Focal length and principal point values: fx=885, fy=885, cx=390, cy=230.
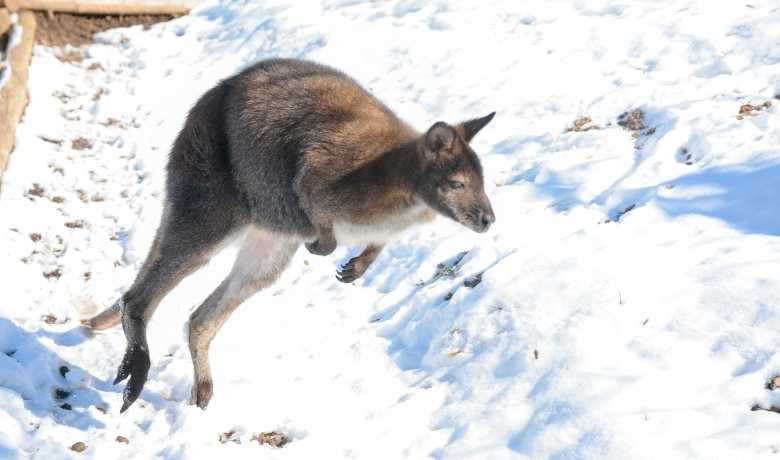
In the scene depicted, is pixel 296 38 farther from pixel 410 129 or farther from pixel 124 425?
pixel 124 425

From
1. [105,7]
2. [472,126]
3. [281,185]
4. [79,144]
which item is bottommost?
[79,144]

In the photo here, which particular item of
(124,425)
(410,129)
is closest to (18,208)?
(124,425)

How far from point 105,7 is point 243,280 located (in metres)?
8.08

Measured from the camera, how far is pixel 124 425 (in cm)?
528

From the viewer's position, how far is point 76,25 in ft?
40.4

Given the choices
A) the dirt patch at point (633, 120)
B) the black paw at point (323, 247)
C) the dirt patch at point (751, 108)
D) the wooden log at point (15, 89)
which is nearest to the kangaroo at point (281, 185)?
the black paw at point (323, 247)

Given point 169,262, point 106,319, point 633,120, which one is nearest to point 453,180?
point 169,262

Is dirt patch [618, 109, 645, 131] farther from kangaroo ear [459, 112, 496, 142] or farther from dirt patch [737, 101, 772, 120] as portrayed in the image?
kangaroo ear [459, 112, 496, 142]

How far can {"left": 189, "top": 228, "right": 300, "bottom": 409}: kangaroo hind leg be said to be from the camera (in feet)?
19.0

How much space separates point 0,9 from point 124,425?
784 cm

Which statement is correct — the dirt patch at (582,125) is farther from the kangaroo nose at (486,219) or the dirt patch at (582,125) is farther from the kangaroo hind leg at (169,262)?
the kangaroo hind leg at (169,262)

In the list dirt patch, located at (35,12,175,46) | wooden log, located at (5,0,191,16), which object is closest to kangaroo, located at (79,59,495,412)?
dirt patch, located at (35,12,175,46)

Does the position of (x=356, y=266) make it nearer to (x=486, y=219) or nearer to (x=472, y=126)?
(x=486, y=219)

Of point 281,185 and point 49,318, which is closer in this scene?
point 281,185
